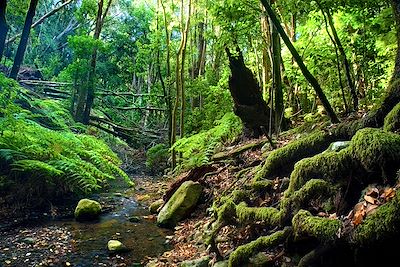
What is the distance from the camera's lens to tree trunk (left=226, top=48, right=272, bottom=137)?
9.69 metres

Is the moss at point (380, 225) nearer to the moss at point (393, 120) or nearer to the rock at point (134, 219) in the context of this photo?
the moss at point (393, 120)

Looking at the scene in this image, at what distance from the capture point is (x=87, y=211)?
A: 8242 millimetres

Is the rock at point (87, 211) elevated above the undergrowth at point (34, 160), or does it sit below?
below

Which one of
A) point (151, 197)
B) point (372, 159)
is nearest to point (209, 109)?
point (151, 197)

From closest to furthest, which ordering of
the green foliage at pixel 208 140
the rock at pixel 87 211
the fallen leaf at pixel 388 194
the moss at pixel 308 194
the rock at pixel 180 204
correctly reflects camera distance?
the fallen leaf at pixel 388 194 < the moss at pixel 308 194 < the rock at pixel 180 204 < the rock at pixel 87 211 < the green foliage at pixel 208 140

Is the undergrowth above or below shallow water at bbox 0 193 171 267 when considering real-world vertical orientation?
above

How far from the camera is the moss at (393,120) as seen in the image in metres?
3.96

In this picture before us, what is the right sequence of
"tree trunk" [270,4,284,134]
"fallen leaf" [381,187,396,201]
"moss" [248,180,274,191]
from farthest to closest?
"tree trunk" [270,4,284,134] < "moss" [248,180,274,191] < "fallen leaf" [381,187,396,201]

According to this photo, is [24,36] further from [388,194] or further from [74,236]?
[388,194]

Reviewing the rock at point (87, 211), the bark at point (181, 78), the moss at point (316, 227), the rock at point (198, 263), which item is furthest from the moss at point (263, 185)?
the bark at point (181, 78)

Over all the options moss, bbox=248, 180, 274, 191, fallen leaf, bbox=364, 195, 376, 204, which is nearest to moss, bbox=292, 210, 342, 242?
fallen leaf, bbox=364, 195, 376, 204

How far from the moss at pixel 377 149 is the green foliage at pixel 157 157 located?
13.0m

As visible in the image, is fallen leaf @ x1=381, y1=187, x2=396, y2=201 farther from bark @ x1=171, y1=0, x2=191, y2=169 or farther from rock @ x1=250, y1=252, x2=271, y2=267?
bark @ x1=171, y1=0, x2=191, y2=169

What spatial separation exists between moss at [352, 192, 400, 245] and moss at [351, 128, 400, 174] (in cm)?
72
